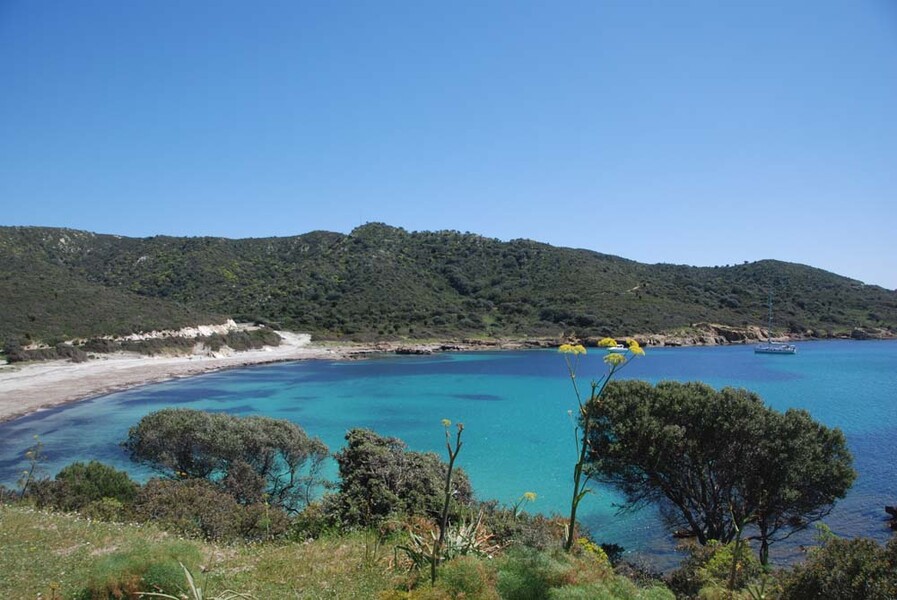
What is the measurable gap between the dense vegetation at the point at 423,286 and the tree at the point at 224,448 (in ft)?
167

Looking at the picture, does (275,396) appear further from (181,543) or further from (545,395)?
(181,543)

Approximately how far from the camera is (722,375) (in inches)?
2104

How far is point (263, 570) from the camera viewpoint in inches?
300

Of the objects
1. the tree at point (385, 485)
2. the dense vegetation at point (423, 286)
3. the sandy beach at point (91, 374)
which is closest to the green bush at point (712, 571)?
the tree at point (385, 485)

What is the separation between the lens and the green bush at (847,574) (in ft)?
21.2

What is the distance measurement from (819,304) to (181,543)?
12418cm

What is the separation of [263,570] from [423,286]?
9320cm

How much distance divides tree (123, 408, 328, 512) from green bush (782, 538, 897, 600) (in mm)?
13165

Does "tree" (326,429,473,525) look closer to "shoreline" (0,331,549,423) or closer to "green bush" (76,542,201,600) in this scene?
"green bush" (76,542,201,600)

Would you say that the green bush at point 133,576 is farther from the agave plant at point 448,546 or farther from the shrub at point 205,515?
the shrub at point 205,515

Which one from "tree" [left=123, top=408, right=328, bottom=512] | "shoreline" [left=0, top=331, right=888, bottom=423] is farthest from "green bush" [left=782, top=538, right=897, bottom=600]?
"shoreline" [left=0, top=331, right=888, bottom=423]

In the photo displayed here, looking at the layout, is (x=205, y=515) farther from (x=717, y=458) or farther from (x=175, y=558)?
(x=717, y=458)

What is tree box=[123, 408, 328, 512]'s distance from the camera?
54.6ft

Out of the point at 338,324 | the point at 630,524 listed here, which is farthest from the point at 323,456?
the point at 338,324
